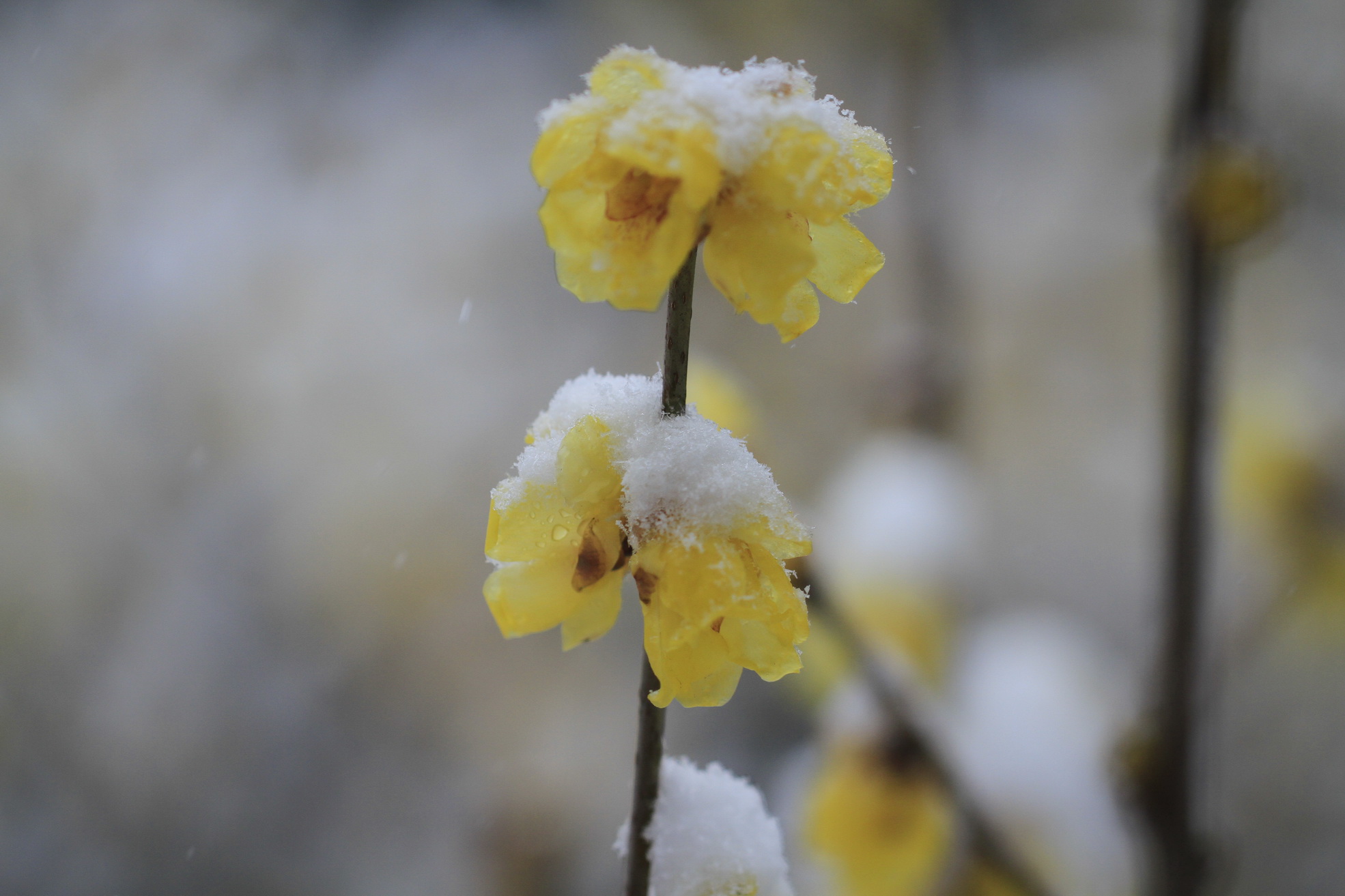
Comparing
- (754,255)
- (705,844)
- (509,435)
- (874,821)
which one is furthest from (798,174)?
(509,435)

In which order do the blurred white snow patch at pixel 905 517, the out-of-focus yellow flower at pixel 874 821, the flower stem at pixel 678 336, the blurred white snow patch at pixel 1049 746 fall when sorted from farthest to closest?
the blurred white snow patch at pixel 905 517
the blurred white snow patch at pixel 1049 746
the out-of-focus yellow flower at pixel 874 821
the flower stem at pixel 678 336

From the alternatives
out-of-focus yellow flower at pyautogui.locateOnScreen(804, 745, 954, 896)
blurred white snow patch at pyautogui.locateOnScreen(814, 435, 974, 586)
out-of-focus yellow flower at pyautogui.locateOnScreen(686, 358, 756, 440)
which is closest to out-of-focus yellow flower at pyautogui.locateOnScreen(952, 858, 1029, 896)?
out-of-focus yellow flower at pyautogui.locateOnScreen(804, 745, 954, 896)

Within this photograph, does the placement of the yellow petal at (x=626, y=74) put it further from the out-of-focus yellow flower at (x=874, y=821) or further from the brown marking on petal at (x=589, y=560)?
the out-of-focus yellow flower at (x=874, y=821)

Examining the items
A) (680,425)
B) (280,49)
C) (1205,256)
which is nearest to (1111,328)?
(1205,256)

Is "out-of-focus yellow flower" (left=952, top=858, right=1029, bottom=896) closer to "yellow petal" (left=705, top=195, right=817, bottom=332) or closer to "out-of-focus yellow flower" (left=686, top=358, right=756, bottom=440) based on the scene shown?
"out-of-focus yellow flower" (left=686, top=358, right=756, bottom=440)

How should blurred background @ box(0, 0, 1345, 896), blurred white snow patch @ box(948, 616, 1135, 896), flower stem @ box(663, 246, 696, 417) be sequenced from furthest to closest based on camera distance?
blurred background @ box(0, 0, 1345, 896) → blurred white snow patch @ box(948, 616, 1135, 896) → flower stem @ box(663, 246, 696, 417)

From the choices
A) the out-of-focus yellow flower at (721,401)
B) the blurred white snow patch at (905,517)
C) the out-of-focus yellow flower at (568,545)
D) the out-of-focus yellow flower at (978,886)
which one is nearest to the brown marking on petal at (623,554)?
the out-of-focus yellow flower at (568,545)

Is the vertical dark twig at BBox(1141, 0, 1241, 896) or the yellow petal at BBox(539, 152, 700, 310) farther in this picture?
the vertical dark twig at BBox(1141, 0, 1241, 896)
